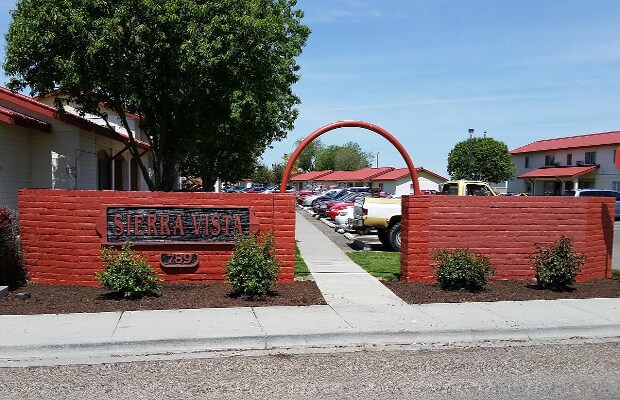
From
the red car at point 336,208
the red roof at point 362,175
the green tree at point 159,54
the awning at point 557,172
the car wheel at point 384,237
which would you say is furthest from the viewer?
the red roof at point 362,175

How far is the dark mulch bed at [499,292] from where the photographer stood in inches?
392

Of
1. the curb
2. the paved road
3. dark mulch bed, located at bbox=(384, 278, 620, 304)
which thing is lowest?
the paved road

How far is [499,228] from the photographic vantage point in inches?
457

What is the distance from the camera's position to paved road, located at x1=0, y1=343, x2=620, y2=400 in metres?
5.79

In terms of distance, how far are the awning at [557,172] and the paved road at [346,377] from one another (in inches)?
2202

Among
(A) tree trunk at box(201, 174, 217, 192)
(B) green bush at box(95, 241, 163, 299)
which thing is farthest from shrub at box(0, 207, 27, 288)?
(A) tree trunk at box(201, 174, 217, 192)

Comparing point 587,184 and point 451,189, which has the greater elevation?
point 587,184

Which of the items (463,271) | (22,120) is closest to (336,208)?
(22,120)

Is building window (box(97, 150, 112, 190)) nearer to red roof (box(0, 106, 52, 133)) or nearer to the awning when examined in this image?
red roof (box(0, 106, 52, 133))

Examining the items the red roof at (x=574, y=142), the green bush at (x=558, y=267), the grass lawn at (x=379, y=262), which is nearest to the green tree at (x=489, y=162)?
the red roof at (x=574, y=142)

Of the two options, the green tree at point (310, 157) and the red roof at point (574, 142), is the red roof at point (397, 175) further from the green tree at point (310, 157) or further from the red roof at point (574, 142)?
the green tree at point (310, 157)

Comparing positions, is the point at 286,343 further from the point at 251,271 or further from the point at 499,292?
the point at 499,292

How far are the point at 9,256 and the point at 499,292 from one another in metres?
8.07

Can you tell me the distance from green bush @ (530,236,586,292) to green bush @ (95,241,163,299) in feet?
20.8
